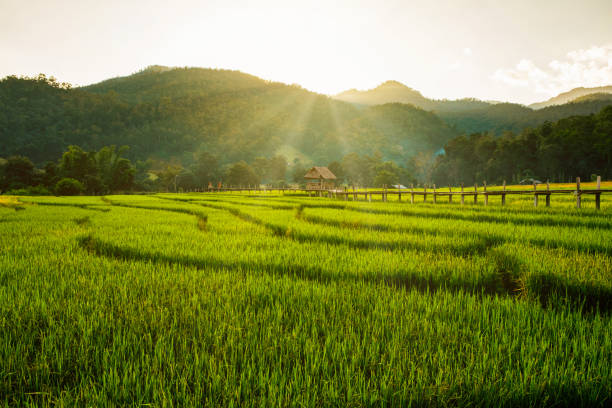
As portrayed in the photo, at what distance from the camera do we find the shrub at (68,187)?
134 feet

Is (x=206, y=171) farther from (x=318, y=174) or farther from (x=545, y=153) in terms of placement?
(x=545, y=153)

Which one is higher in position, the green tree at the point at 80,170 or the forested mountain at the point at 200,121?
the forested mountain at the point at 200,121

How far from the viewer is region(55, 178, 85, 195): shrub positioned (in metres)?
41.0

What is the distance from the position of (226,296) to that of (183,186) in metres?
65.6

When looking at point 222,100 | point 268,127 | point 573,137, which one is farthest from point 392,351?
point 222,100

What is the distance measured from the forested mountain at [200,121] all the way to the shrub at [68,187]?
56724mm

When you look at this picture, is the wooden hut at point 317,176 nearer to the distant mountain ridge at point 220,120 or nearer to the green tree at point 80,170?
the green tree at point 80,170

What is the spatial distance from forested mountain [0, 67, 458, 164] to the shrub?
2233 inches

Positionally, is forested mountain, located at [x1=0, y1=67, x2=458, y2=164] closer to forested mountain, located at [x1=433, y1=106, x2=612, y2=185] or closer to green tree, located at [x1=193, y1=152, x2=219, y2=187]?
green tree, located at [x1=193, y1=152, x2=219, y2=187]

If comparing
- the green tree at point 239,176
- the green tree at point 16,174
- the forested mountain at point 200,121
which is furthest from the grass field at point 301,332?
the forested mountain at point 200,121

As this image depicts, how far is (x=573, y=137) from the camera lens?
48.0m

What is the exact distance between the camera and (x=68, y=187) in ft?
136

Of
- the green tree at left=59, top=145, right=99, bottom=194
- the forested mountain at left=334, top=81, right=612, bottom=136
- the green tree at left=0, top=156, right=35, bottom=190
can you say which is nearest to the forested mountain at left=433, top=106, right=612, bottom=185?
the forested mountain at left=334, top=81, right=612, bottom=136

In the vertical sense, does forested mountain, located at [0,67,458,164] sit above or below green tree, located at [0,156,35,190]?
above
